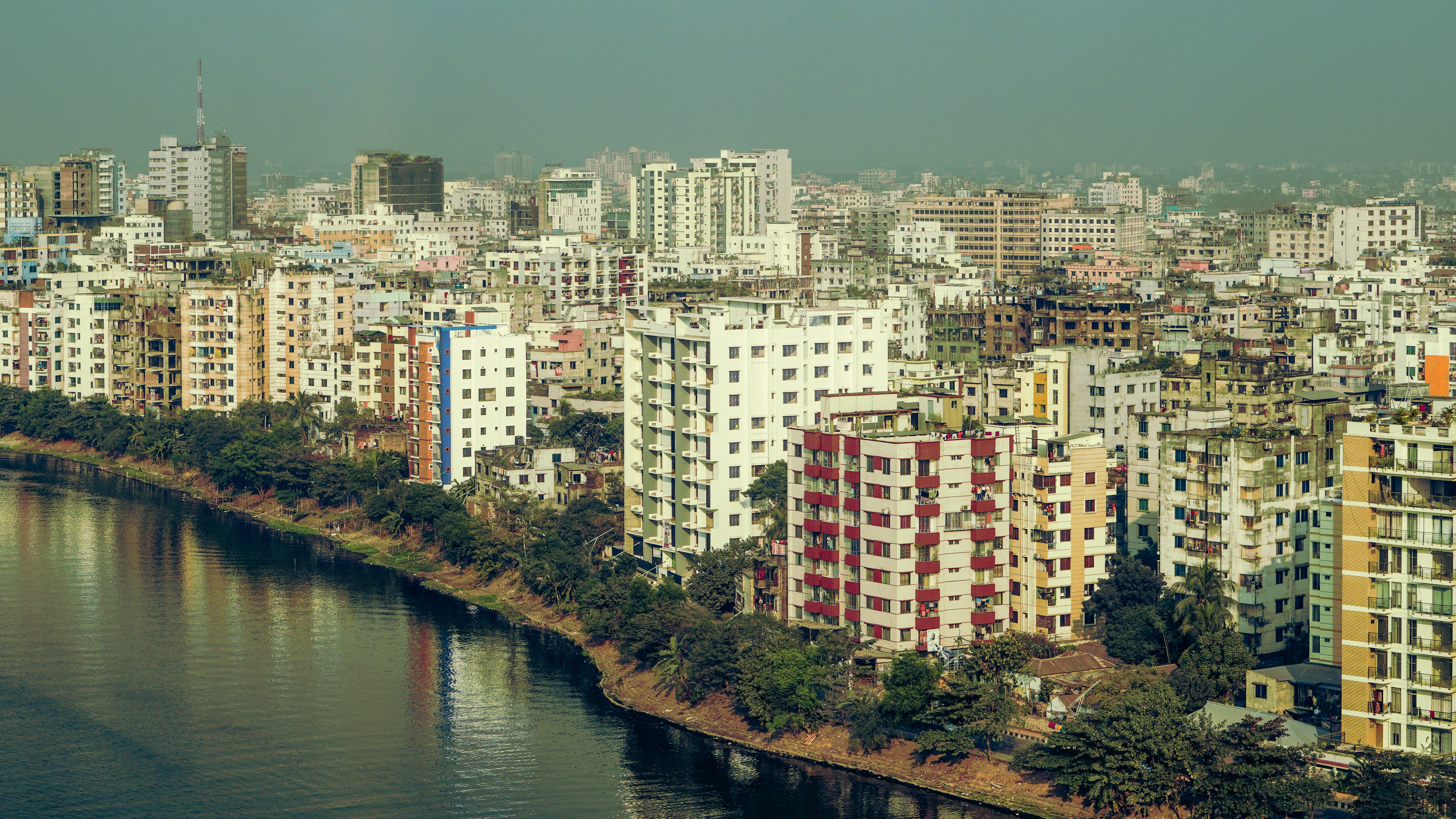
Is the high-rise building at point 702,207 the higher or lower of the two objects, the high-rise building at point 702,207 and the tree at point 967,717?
the higher

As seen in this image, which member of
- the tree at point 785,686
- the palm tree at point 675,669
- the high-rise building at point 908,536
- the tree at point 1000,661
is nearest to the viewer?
the tree at point 1000,661

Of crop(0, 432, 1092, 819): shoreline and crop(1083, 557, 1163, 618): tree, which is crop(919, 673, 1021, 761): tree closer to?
crop(0, 432, 1092, 819): shoreline

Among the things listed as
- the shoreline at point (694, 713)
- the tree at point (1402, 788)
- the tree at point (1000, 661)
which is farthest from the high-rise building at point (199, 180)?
the tree at point (1402, 788)

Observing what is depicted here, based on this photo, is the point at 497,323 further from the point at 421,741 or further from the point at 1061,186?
the point at 1061,186

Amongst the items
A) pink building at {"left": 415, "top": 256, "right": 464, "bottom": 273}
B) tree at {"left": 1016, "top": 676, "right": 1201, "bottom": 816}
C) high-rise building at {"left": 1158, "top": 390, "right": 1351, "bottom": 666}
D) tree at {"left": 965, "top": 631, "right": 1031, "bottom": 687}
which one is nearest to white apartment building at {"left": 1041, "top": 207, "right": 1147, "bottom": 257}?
pink building at {"left": 415, "top": 256, "right": 464, "bottom": 273}

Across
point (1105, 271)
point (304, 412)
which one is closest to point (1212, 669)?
point (304, 412)

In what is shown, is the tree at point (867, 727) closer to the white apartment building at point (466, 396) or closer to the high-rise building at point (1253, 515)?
the high-rise building at point (1253, 515)

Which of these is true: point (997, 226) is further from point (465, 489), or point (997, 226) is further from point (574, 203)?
point (465, 489)

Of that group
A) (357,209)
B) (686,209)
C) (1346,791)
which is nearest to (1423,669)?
(1346,791)
